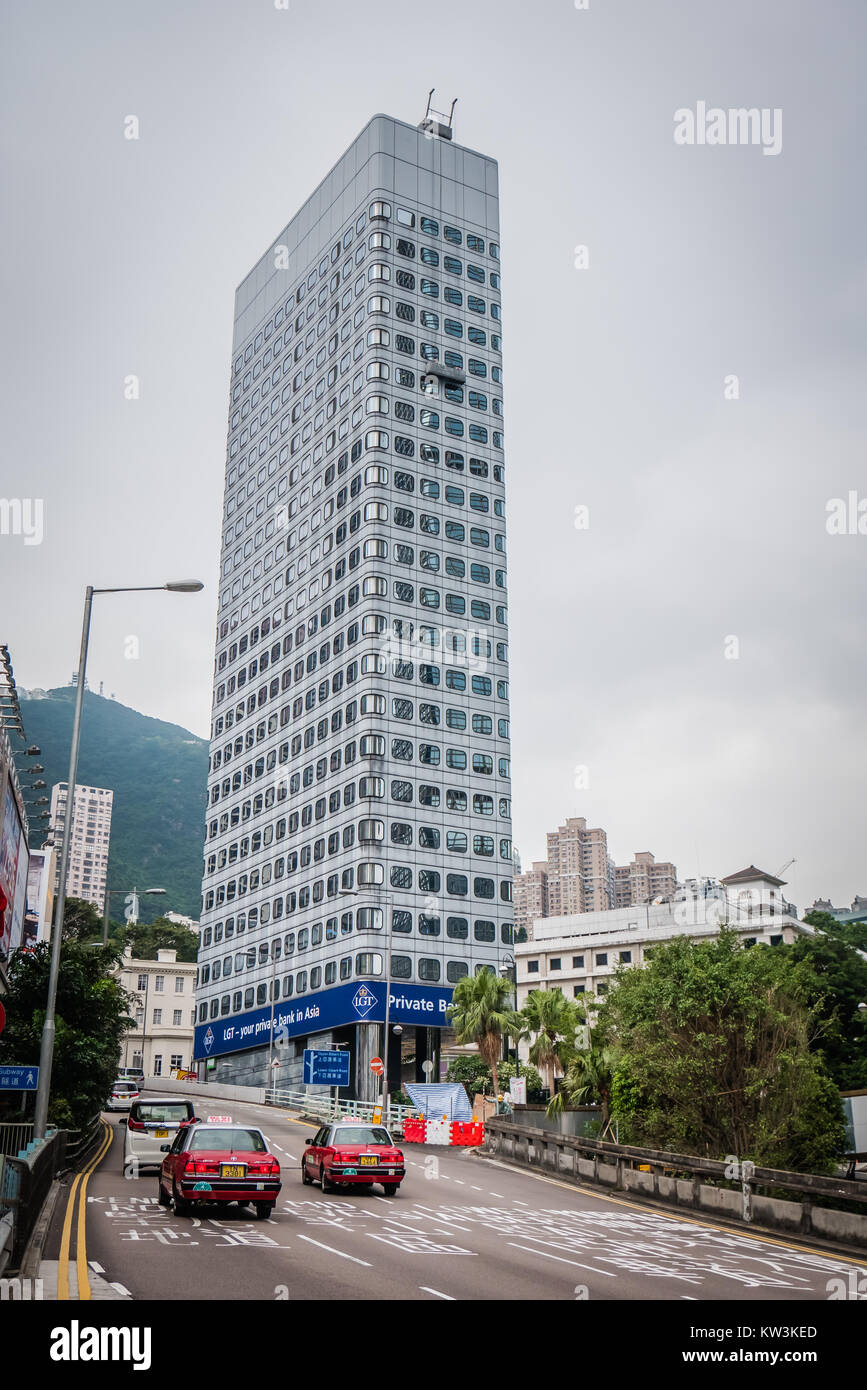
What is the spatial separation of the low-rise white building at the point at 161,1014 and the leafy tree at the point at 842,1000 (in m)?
67.1

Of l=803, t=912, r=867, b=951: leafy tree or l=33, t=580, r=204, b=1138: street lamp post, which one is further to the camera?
l=803, t=912, r=867, b=951: leafy tree

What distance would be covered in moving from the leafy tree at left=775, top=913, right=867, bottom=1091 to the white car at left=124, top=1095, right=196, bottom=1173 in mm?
50013

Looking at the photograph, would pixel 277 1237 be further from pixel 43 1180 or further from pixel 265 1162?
pixel 43 1180

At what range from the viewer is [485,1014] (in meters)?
56.6

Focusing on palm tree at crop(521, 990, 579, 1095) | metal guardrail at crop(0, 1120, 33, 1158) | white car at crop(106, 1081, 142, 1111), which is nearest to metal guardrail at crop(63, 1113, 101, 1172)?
metal guardrail at crop(0, 1120, 33, 1158)

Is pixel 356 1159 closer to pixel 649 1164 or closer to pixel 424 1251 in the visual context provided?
pixel 649 1164

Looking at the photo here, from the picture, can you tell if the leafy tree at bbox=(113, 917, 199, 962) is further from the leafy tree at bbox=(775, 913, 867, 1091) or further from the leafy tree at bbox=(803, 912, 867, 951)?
the leafy tree at bbox=(775, 913, 867, 1091)

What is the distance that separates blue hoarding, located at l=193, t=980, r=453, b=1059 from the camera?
78000 mm

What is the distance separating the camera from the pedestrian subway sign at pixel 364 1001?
255 ft

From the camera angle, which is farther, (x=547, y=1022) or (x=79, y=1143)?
(x=547, y=1022)

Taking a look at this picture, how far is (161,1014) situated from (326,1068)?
78300mm

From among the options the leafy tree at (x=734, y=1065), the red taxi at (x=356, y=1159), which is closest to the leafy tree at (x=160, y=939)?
the red taxi at (x=356, y=1159)

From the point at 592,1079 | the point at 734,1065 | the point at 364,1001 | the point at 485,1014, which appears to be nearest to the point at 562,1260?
the point at 734,1065
